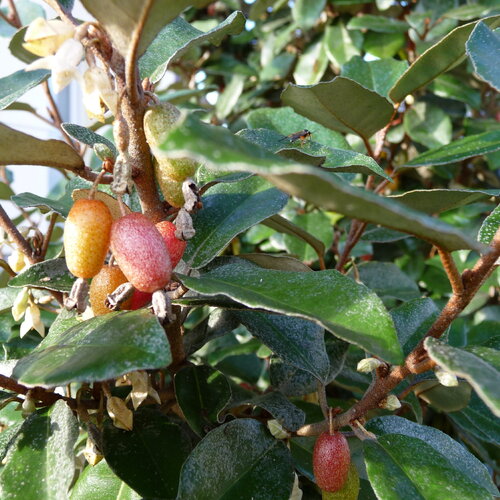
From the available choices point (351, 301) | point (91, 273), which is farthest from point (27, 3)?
point (351, 301)

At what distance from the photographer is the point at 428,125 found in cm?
138

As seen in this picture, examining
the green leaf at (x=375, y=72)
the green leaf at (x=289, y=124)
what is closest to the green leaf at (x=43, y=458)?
the green leaf at (x=289, y=124)

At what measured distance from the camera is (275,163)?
0.32 m

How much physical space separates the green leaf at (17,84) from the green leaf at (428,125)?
91cm

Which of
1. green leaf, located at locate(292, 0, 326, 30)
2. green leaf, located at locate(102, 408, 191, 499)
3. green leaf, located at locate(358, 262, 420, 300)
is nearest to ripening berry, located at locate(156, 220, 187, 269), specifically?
green leaf, located at locate(102, 408, 191, 499)

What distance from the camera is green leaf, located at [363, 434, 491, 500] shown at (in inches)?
19.6

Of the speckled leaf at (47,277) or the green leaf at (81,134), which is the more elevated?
the green leaf at (81,134)

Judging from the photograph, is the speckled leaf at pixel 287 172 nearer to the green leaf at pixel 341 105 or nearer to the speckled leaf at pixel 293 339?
the speckled leaf at pixel 293 339

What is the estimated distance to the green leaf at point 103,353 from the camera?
0.40m

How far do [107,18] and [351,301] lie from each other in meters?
0.29

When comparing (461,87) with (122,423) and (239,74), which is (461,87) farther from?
(122,423)

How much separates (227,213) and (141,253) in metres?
0.21

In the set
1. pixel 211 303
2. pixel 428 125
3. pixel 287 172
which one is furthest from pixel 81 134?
pixel 428 125

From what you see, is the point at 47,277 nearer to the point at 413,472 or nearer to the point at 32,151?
→ the point at 32,151
